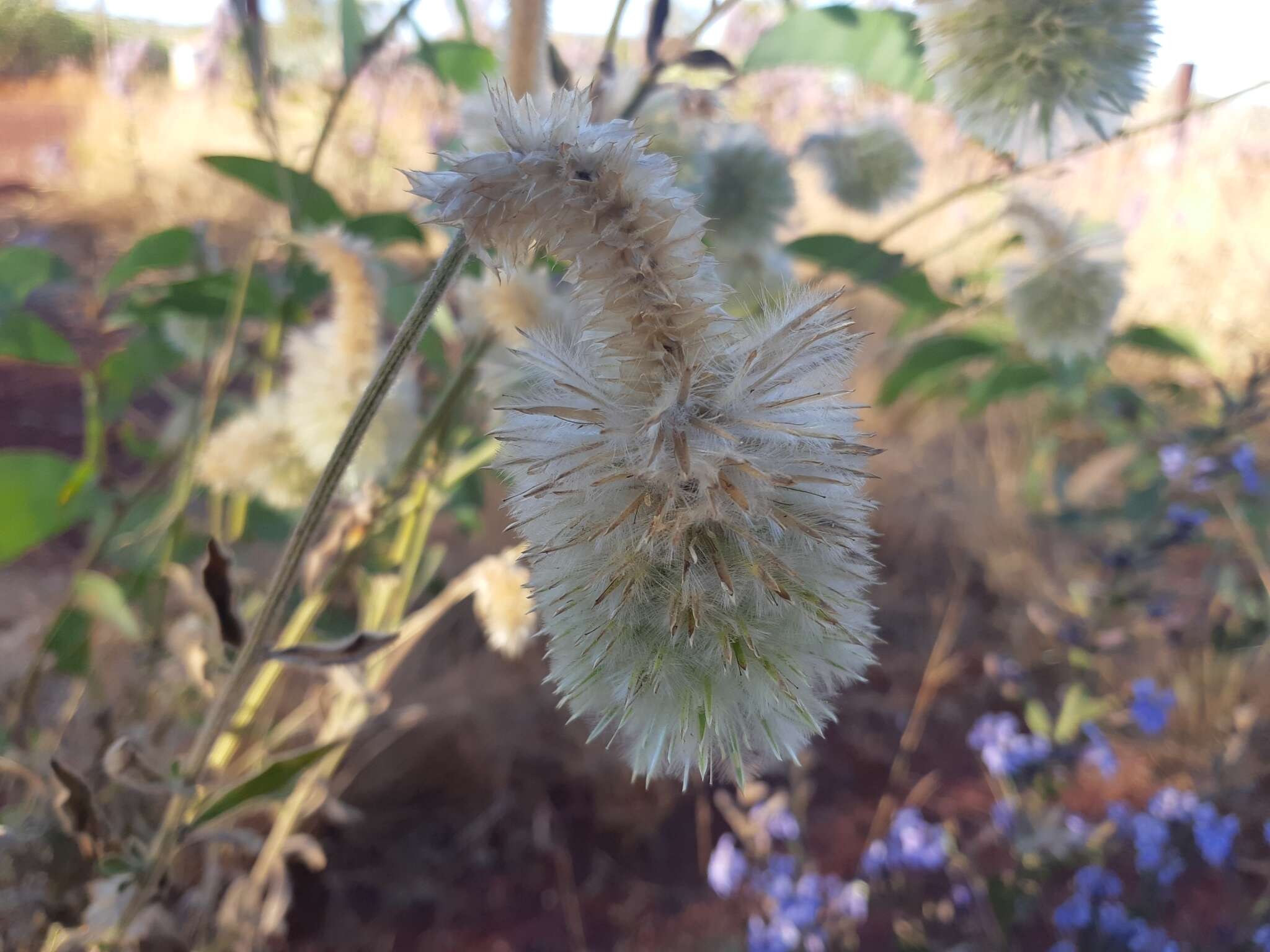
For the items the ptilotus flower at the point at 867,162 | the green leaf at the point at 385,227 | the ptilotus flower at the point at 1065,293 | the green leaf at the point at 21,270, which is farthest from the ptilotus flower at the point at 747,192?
the green leaf at the point at 21,270

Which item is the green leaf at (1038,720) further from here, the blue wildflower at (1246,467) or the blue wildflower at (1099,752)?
the blue wildflower at (1246,467)

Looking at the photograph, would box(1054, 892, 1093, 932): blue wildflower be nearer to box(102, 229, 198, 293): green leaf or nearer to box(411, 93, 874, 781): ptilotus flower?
box(411, 93, 874, 781): ptilotus flower

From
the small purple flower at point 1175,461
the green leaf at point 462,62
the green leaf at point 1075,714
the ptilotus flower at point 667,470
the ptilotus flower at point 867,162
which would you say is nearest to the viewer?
the ptilotus flower at point 667,470

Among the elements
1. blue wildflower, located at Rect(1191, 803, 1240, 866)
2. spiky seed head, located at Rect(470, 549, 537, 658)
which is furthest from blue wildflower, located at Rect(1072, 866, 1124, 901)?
spiky seed head, located at Rect(470, 549, 537, 658)

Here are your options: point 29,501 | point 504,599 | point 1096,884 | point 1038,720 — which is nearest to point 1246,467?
point 1038,720

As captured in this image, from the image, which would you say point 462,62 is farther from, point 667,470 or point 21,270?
point 667,470

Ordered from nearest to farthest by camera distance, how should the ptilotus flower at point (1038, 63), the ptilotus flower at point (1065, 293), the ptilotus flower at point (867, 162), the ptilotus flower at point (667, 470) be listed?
1. the ptilotus flower at point (667, 470)
2. the ptilotus flower at point (1038, 63)
3. the ptilotus flower at point (1065, 293)
4. the ptilotus flower at point (867, 162)

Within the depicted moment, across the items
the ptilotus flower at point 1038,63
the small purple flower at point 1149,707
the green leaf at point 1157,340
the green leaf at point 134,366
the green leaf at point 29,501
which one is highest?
the ptilotus flower at point 1038,63
